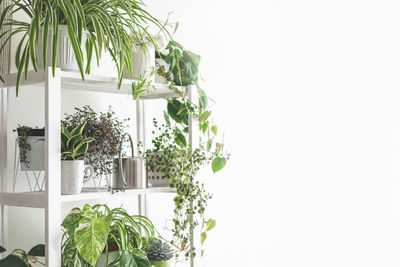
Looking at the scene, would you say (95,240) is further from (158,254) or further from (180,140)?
(180,140)

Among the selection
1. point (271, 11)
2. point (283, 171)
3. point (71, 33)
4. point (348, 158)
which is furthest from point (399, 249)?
point (71, 33)

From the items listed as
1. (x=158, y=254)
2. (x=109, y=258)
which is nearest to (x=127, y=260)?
(x=109, y=258)

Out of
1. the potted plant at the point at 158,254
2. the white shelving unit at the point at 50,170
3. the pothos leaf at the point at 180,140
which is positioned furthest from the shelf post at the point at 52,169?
the pothos leaf at the point at 180,140

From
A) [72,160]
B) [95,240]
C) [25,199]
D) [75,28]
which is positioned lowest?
[95,240]

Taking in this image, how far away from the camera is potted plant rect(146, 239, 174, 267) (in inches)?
70.2

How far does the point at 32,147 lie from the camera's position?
5.20 ft

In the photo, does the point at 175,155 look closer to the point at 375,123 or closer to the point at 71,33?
the point at 71,33

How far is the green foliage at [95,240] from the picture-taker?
1442 millimetres

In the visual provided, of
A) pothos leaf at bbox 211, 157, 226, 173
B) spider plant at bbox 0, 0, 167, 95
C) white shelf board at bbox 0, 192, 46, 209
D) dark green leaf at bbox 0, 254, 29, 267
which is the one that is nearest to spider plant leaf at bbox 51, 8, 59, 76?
spider plant at bbox 0, 0, 167, 95

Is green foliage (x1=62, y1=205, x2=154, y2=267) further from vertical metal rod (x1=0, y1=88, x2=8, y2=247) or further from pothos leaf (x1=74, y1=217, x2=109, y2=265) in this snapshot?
vertical metal rod (x1=0, y1=88, x2=8, y2=247)

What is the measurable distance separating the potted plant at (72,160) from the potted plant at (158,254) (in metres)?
0.40

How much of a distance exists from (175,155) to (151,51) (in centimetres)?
37

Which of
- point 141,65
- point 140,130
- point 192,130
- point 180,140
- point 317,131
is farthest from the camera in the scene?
point 317,131

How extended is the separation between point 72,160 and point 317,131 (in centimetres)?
164
